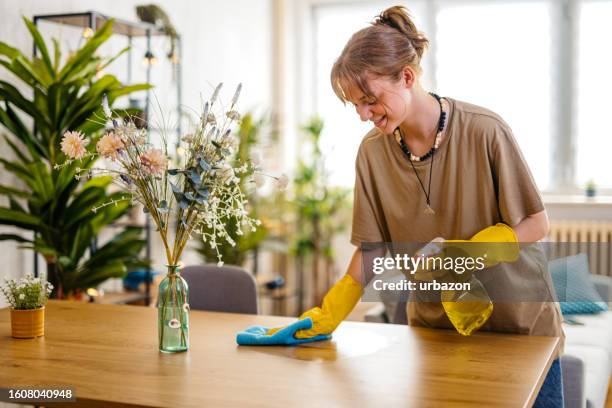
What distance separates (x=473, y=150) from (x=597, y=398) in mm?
1534

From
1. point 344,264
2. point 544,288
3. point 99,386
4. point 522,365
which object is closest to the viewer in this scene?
point 99,386

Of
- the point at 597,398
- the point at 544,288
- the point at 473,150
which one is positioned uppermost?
the point at 473,150

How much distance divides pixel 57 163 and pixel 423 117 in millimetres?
1615

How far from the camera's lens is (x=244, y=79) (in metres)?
5.32

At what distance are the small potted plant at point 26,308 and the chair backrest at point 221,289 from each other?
0.70 metres

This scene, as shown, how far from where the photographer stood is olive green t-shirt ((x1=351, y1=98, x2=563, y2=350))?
1.82 meters

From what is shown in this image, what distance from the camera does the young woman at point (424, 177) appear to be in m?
1.80

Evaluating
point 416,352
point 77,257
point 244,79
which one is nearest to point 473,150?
point 416,352

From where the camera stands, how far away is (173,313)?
5.83ft

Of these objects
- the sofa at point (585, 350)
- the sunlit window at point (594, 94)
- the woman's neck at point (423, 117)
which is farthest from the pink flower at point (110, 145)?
the sunlit window at point (594, 94)

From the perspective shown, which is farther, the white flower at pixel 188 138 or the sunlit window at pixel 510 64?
the sunlit window at pixel 510 64

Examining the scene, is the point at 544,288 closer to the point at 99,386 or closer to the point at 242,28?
the point at 99,386

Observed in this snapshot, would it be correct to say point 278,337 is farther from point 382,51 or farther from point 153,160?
point 382,51

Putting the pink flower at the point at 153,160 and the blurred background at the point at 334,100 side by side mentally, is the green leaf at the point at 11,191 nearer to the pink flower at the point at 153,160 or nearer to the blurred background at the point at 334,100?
the pink flower at the point at 153,160
